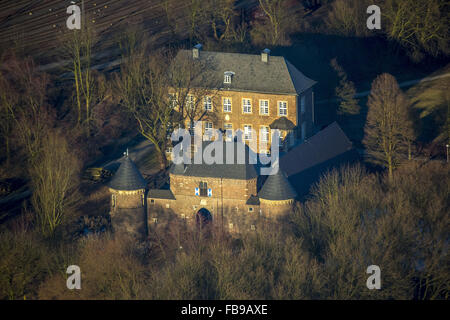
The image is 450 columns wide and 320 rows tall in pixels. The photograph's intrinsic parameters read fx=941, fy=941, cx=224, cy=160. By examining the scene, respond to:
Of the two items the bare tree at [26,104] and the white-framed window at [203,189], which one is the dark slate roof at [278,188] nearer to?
the white-framed window at [203,189]

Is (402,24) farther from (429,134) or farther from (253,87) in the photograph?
(253,87)

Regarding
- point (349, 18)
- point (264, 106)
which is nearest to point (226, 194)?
point (264, 106)

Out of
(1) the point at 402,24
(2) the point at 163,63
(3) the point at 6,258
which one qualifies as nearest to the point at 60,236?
(3) the point at 6,258

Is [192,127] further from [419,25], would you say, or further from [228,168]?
[419,25]

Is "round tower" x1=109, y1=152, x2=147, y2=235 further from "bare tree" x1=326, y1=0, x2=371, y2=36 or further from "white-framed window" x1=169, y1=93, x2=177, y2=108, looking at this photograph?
"bare tree" x1=326, y1=0, x2=371, y2=36

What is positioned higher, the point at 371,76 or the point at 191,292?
the point at 371,76

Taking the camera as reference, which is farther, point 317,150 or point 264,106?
point 264,106
